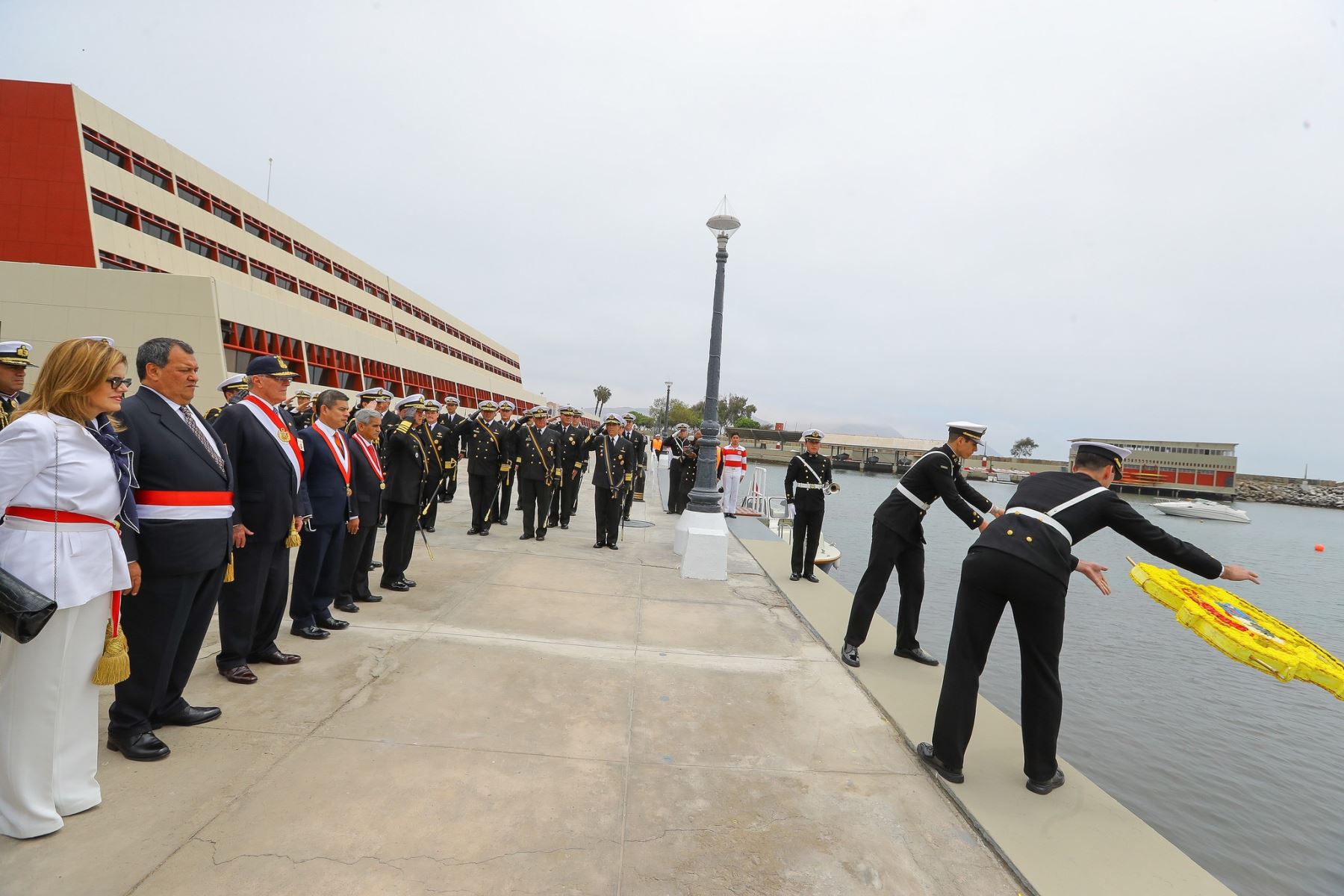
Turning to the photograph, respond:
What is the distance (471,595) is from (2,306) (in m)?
18.4

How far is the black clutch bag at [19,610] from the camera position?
2.04 metres

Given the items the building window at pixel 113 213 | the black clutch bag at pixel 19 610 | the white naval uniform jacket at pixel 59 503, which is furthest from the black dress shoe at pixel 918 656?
the building window at pixel 113 213

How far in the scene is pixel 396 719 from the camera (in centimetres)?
343

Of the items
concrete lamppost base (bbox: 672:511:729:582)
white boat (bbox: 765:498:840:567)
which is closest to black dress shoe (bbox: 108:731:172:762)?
concrete lamppost base (bbox: 672:511:729:582)

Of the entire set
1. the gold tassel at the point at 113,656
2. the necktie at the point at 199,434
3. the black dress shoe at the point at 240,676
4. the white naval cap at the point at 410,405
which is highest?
the white naval cap at the point at 410,405

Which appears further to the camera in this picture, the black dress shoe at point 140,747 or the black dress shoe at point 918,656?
the black dress shoe at point 918,656

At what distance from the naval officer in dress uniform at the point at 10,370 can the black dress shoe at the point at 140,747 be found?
248cm

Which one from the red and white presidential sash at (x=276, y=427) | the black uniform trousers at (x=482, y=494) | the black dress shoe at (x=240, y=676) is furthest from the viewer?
the black uniform trousers at (x=482, y=494)

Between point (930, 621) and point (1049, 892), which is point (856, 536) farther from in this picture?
point (1049, 892)

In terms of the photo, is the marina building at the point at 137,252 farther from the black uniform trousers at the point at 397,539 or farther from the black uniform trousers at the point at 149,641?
the black uniform trousers at the point at 149,641

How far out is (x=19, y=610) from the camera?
205cm

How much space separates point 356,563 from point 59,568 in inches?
125

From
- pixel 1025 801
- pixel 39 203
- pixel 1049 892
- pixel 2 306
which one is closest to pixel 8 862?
pixel 1049 892

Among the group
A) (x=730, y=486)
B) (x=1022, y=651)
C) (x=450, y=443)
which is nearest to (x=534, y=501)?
(x=450, y=443)
